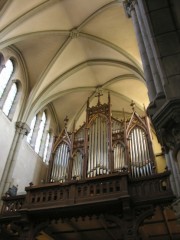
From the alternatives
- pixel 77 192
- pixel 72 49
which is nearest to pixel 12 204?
pixel 77 192

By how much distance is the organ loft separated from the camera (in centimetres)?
777

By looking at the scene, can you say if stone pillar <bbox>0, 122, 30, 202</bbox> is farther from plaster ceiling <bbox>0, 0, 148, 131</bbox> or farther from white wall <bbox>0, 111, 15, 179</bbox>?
plaster ceiling <bbox>0, 0, 148, 131</bbox>

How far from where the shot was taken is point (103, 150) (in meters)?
11.1

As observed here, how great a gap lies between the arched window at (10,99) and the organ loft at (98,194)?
3.05m

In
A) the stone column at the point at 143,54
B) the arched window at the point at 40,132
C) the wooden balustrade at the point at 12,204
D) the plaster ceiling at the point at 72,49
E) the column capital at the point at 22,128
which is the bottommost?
the wooden balustrade at the point at 12,204

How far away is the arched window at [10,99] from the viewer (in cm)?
1227

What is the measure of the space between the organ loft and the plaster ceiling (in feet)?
11.3

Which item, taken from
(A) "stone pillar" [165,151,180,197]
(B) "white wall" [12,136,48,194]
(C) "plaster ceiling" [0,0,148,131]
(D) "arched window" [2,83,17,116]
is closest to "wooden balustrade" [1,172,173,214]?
(A) "stone pillar" [165,151,180,197]

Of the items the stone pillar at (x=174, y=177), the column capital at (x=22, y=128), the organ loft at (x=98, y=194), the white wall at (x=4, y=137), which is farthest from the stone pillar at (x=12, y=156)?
the stone pillar at (x=174, y=177)

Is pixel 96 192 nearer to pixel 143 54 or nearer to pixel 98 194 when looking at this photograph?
pixel 98 194

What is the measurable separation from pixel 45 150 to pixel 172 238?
26.2 ft

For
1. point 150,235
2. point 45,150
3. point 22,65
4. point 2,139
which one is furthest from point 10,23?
point 150,235

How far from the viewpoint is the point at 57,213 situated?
27.7 feet

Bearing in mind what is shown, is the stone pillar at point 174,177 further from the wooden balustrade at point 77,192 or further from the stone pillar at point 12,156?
the stone pillar at point 12,156
